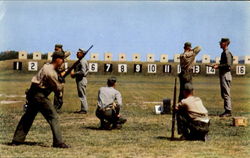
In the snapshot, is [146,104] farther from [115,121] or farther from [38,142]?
[38,142]

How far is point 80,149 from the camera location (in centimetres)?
935

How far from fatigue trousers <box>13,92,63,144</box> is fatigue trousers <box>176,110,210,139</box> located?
97.8 inches

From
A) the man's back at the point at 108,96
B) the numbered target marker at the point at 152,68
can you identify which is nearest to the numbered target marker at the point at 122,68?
the numbered target marker at the point at 152,68

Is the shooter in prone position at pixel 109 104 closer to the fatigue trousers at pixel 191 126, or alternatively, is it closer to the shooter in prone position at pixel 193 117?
the fatigue trousers at pixel 191 126

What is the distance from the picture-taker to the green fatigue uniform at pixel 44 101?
945cm

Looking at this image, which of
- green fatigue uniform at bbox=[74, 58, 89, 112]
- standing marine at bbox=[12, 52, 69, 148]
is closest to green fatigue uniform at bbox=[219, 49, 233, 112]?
green fatigue uniform at bbox=[74, 58, 89, 112]

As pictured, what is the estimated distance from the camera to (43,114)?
9.68 metres

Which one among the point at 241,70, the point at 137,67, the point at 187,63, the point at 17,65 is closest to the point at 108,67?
the point at 137,67

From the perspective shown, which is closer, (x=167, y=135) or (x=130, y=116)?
(x=167, y=135)

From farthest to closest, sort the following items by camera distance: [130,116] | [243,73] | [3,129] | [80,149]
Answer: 1. [243,73]
2. [130,116]
3. [3,129]
4. [80,149]

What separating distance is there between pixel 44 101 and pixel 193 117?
2800mm

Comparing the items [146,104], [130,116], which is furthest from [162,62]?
[130,116]

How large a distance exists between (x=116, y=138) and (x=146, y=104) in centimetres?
940

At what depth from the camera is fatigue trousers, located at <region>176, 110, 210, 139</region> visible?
10.3 meters
